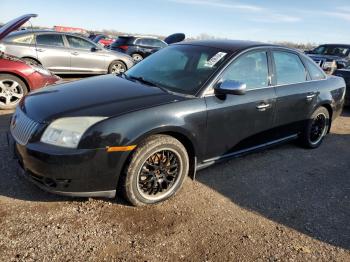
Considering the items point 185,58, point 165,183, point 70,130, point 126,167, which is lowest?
point 165,183

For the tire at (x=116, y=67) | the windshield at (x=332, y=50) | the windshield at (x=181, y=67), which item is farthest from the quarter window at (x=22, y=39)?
the windshield at (x=332, y=50)

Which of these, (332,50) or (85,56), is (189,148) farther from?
(332,50)

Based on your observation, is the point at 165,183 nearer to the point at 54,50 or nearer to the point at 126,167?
the point at 126,167

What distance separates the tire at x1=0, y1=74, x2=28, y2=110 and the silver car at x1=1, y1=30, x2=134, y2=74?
2944 millimetres

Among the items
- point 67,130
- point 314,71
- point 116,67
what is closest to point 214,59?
point 67,130

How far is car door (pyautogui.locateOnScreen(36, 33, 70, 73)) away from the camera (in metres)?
9.74

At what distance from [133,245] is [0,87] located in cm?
477

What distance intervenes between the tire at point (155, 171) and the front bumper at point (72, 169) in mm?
151

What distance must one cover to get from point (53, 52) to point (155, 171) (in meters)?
7.72

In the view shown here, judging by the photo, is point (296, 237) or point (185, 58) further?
point (185, 58)

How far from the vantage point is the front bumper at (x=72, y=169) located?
294cm

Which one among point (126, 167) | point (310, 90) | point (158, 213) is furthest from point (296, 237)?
point (310, 90)

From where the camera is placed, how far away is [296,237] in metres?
3.17

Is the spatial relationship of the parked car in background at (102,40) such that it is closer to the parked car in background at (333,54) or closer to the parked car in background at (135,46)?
the parked car in background at (135,46)
